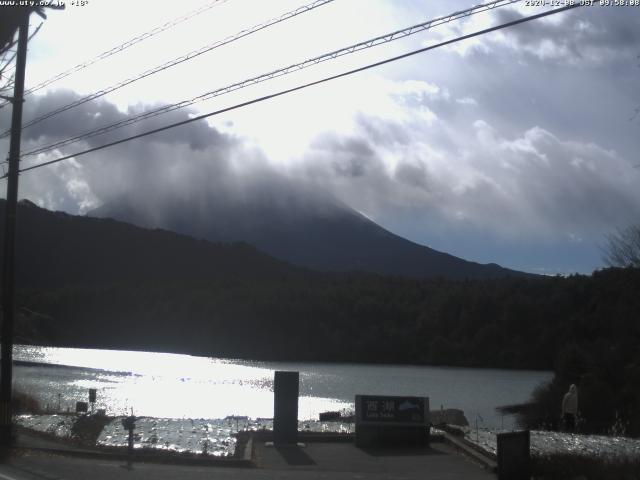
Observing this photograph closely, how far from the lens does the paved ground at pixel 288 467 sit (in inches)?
594

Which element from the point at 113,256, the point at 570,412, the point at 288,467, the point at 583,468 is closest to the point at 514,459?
the point at 583,468

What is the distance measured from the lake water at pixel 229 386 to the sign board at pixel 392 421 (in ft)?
55.8

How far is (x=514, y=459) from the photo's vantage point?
562 inches

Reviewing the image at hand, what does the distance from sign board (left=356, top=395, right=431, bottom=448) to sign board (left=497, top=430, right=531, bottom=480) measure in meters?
4.96

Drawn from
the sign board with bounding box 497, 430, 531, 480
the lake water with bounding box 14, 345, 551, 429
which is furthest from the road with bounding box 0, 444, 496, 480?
the lake water with bounding box 14, 345, 551, 429

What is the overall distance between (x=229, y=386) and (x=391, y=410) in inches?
1906

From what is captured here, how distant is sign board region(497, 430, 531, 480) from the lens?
46.7ft

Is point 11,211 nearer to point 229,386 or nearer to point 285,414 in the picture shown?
point 285,414

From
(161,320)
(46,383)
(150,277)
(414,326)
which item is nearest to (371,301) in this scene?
(414,326)

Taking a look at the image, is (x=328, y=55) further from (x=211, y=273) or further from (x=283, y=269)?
(x=283, y=269)

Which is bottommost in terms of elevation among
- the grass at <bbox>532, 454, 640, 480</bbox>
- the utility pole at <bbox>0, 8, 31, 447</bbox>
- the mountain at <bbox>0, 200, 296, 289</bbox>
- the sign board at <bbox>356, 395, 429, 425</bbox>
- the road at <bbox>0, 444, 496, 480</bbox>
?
the road at <bbox>0, 444, 496, 480</bbox>

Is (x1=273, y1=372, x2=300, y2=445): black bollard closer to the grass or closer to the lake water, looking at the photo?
the grass

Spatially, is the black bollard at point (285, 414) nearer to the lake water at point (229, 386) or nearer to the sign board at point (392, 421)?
the sign board at point (392, 421)

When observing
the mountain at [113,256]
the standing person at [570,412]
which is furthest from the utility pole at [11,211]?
the mountain at [113,256]
